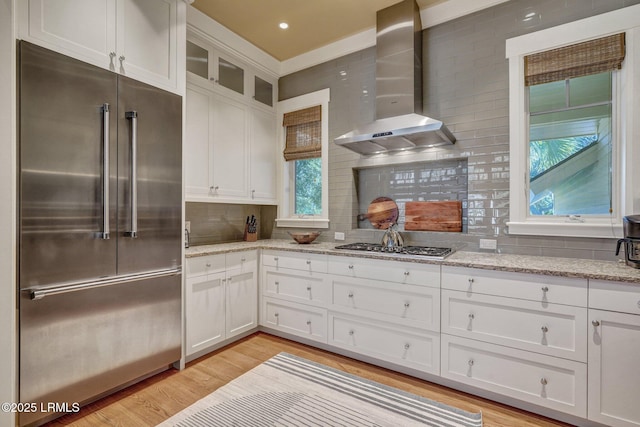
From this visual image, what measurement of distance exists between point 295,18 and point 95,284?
2.77 metres

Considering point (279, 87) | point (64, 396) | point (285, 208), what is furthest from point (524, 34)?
point (64, 396)

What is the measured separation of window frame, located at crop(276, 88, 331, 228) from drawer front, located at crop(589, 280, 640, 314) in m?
2.27

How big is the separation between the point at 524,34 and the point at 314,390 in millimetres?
3111

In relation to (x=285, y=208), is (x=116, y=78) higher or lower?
higher

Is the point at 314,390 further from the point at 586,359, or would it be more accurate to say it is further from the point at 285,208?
the point at 285,208

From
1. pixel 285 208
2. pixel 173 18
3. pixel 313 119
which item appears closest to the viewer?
pixel 173 18

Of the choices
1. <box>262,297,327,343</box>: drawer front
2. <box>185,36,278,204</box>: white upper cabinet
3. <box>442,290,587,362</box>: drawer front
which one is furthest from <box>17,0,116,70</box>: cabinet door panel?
<box>442,290,587,362</box>: drawer front

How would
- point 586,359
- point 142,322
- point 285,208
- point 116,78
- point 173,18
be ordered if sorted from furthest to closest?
point 285,208, point 173,18, point 142,322, point 116,78, point 586,359

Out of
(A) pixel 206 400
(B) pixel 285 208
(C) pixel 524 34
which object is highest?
(C) pixel 524 34

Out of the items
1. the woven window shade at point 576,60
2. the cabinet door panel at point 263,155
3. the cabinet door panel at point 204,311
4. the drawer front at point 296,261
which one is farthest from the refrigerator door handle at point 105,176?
the woven window shade at point 576,60

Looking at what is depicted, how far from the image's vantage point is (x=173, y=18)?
2.30 metres

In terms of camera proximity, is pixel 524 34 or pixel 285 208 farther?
pixel 285 208

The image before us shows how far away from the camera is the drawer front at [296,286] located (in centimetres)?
278

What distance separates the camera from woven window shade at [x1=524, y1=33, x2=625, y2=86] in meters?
2.09
